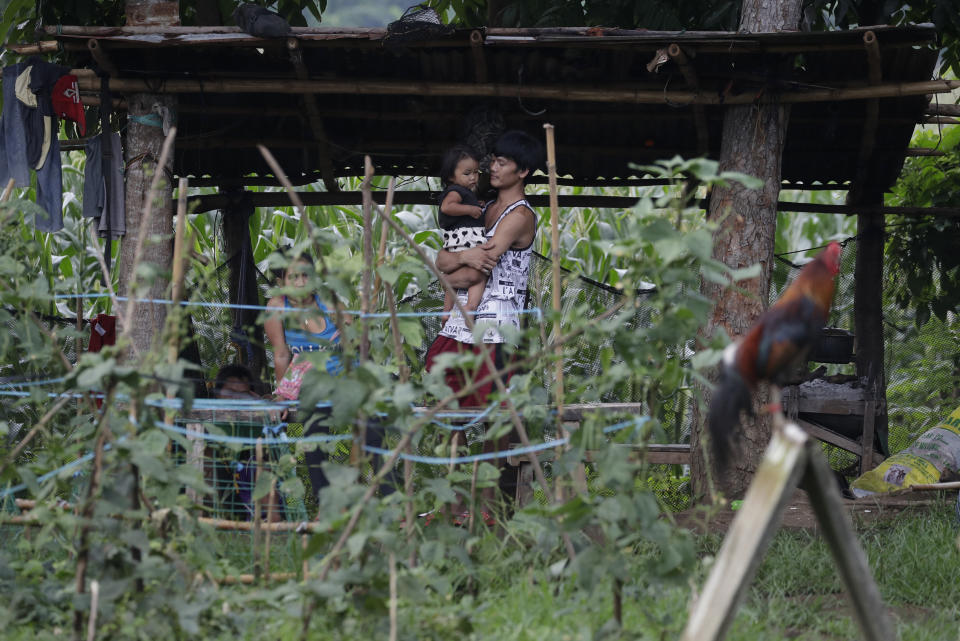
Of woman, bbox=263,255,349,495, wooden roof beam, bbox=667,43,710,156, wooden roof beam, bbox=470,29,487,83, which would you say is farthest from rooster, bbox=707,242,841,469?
wooden roof beam, bbox=470,29,487,83

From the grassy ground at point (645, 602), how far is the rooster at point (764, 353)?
38 centimetres

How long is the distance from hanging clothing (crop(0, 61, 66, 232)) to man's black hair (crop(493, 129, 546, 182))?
2.27 metres

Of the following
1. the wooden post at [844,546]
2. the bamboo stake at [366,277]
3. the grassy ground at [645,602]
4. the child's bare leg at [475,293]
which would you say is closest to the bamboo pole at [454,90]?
the child's bare leg at [475,293]

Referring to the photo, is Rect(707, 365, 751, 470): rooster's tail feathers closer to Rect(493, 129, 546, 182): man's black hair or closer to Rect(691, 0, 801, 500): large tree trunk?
Rect(493, 129, 546, 182): man's black hair

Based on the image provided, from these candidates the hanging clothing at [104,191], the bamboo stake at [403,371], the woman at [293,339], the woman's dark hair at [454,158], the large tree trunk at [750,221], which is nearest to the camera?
the bamboo stake at [403,371]

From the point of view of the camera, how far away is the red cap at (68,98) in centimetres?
519

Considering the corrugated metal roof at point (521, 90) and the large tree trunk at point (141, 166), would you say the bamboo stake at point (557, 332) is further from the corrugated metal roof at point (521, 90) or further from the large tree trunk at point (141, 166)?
the large tree trunk at point (141, 166)

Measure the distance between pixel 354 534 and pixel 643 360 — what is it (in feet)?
2.92

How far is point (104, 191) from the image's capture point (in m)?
5.29

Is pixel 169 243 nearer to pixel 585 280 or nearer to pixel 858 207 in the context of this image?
pixel 585 280

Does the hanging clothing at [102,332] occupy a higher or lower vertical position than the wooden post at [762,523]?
higher

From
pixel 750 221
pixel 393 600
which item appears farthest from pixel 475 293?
pixel 393 600

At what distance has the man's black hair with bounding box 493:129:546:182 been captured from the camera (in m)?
4.74

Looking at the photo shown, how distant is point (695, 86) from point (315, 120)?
2218 mm
